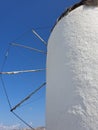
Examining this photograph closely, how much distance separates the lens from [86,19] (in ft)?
29.3

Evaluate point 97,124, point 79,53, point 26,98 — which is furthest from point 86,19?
point 26,98

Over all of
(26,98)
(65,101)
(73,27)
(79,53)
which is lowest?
(26,98)

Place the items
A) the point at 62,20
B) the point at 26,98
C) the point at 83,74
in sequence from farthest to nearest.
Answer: the point at 26,98, the point at 62,20, the point at 83,74

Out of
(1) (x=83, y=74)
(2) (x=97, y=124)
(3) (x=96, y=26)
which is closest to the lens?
(2) (x=97, y=124)

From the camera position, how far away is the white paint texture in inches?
311

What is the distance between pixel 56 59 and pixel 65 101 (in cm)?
158

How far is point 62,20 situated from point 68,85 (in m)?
2.43

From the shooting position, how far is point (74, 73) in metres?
8.36

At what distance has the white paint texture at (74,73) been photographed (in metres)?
7.90

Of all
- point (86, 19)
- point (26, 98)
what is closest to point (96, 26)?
point (86, 19)

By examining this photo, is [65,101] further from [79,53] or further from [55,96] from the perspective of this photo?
[79,53]

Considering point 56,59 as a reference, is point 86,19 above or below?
above

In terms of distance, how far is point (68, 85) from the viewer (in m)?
8.34

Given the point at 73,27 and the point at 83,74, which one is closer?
the point at 83,74
